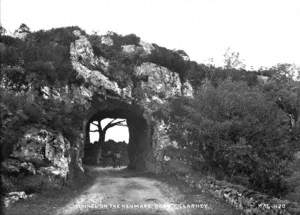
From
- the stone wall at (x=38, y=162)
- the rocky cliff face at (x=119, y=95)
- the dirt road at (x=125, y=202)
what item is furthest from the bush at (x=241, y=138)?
the rocky cliff face at (x=119, y=95)

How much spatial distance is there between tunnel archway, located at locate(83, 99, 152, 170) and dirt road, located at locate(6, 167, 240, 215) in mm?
8509

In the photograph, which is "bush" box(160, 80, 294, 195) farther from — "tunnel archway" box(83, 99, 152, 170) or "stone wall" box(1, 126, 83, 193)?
"tunnel archway" box(83, 99, 152, 170)

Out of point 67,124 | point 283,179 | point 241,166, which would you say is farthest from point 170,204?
point 67,124

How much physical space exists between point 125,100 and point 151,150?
15.8ft

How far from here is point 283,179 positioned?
1792 cm

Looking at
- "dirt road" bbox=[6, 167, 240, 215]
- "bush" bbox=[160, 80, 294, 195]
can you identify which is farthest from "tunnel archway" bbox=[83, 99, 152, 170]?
"bush" bbox=[160, 80, 294, 195]

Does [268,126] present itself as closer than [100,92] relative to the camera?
Yes

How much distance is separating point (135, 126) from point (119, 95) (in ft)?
16.8

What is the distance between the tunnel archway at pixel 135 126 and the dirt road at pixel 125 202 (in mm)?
8509

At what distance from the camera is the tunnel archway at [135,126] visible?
27.7 m

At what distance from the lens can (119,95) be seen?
1091 inches

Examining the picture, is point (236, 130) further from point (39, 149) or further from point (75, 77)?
point (75, 77)

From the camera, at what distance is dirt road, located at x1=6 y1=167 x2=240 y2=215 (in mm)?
12875

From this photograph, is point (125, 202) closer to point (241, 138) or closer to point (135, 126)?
point (241, 138)
